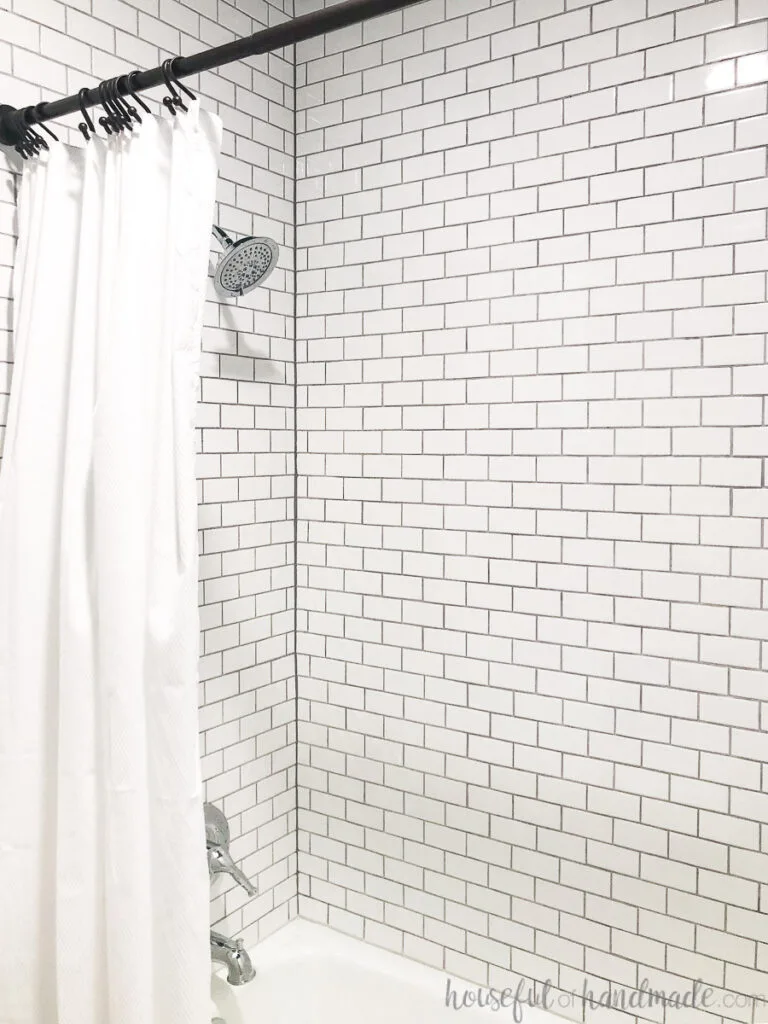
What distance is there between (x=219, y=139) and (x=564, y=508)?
917 millimetres

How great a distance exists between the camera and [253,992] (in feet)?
6.01

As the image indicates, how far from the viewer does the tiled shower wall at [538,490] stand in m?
1.48

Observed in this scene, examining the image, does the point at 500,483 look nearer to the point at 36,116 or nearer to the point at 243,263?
the point at 243,263

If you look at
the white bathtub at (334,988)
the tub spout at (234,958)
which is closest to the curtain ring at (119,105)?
the tub spout at (234,958)

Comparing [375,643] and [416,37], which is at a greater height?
[416,37]

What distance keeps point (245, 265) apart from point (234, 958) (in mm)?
1429

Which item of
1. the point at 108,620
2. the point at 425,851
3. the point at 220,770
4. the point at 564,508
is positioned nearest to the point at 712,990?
the point at 425,851

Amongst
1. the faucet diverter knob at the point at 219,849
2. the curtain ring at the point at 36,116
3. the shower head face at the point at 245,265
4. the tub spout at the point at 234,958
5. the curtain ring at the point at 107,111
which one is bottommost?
the tub spout at the point at 234,958

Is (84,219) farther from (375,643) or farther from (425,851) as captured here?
(425,851)

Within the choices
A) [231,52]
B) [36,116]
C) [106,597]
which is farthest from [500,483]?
[36,116]

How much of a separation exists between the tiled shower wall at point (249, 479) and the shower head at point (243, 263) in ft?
0.27

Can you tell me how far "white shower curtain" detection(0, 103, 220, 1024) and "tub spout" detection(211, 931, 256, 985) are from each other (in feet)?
1.40

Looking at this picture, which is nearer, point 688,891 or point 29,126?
point 29,126

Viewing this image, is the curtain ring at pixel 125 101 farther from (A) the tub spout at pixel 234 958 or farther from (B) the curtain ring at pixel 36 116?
(A) the tub spout at pixel 234 958
